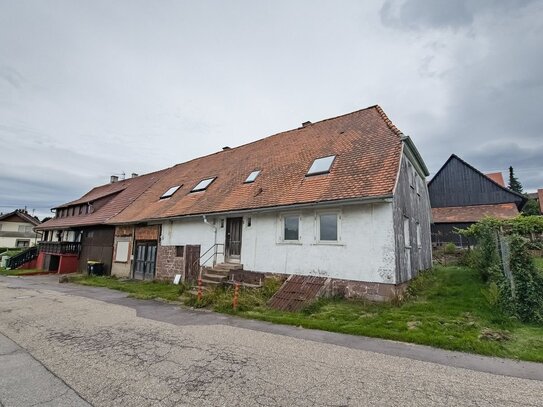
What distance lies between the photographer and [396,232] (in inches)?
382

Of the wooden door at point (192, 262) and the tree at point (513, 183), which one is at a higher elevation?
the tree at point (513, 183)

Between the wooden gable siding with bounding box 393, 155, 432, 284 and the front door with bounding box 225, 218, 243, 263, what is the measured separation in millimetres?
6652

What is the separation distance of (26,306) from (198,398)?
9.85 metres

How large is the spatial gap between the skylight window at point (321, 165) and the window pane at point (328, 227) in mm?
2009

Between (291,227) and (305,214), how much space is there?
807mm

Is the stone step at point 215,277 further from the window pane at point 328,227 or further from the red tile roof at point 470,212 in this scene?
the red tile roof at point 470,212

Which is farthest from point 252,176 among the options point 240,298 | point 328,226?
point 240,298

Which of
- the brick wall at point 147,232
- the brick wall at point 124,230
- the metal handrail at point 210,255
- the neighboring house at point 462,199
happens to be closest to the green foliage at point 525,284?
the metal handrail at point 210,255

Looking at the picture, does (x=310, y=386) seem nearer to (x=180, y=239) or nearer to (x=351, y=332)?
(x=351, y=332)

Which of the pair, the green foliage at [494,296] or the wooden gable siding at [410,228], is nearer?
the green foliage at [494,296]

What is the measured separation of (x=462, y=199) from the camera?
31.2m

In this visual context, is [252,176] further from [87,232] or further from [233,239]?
[87,232]

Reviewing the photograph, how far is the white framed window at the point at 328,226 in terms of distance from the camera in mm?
10320

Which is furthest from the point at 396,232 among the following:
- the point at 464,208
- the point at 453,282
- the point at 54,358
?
the point at 464,208
